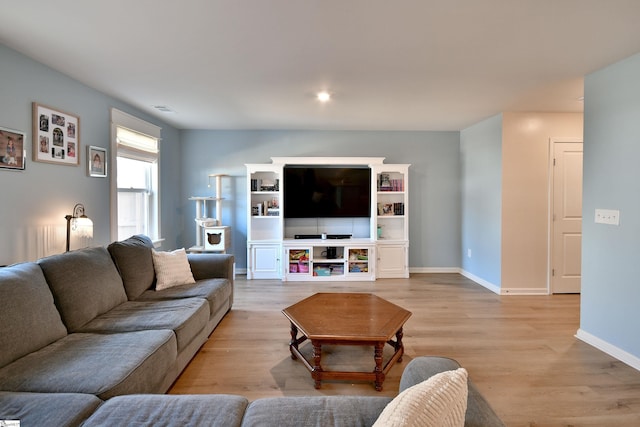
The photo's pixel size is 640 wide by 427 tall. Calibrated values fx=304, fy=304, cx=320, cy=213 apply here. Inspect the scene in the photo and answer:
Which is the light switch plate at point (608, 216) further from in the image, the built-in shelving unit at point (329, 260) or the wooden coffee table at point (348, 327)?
the built-in shelving unit at point (329, 260)

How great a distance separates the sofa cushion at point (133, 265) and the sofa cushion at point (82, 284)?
0.14 metres

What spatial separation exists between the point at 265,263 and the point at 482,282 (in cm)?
325

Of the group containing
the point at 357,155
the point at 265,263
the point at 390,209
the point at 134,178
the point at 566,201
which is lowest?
the point at 265,263

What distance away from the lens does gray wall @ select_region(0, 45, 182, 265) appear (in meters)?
2.24

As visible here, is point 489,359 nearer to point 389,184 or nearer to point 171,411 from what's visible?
point 171,411

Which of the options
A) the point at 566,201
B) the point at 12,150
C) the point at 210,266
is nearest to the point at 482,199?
the point at 566,201

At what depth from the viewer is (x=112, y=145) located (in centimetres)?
334

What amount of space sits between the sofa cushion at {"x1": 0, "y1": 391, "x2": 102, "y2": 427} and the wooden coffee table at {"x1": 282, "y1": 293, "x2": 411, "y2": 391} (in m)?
1.18

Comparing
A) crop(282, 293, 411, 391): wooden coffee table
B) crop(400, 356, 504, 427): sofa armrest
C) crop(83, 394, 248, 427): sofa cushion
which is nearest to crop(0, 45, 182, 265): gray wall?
crop(83, 394, 248, 427): sofa cushion

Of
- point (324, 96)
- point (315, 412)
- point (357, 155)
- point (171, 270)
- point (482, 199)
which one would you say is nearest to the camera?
point (315, 412)

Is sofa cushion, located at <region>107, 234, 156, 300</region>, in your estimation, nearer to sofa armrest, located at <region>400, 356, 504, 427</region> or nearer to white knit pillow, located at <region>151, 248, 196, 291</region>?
white knit pillow, located at <region>151, 248, 196, 291</region>

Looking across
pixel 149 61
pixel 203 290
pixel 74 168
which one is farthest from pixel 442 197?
pixel 74 168

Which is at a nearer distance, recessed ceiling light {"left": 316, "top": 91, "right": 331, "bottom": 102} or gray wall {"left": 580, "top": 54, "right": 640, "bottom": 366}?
gray wall {"left": 580, "top": 54, "right": 640, "bottom": 366}

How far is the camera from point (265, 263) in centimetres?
475
